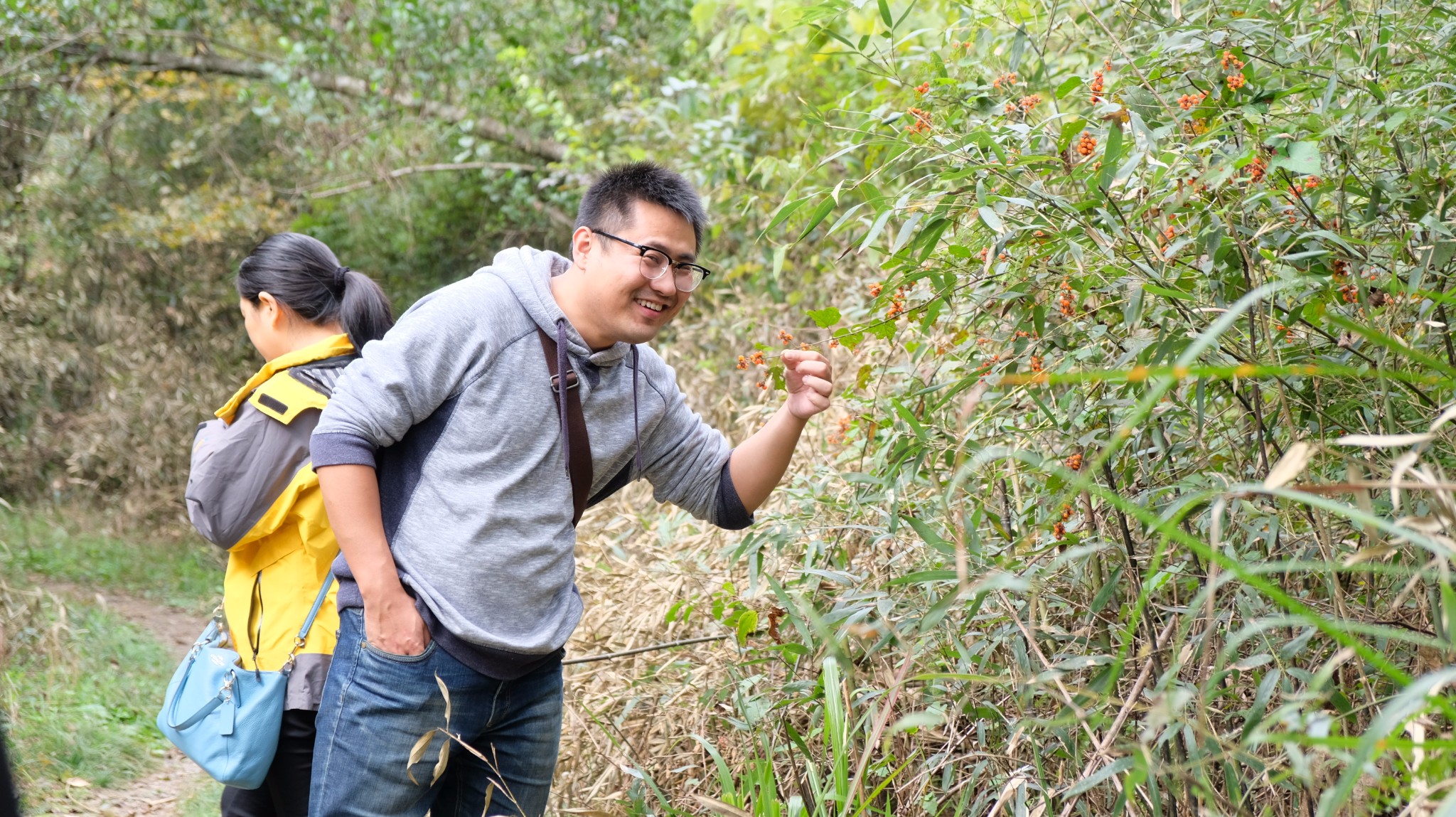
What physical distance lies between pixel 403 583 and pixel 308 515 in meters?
0.47

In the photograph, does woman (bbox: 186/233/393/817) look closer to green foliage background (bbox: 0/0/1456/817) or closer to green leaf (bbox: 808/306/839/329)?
green foliage background (bbox: 0/0/1456/817)

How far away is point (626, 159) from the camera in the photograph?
654 centimetres

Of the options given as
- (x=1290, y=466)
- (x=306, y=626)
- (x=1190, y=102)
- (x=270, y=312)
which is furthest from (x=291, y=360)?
(x=1290, y=466)

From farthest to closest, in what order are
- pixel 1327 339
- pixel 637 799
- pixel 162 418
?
pixel 162 418 → pixel 637 799 → pixel 1327 339

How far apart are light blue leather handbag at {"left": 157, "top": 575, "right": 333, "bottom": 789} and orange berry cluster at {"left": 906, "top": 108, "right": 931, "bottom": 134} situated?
1.48 meters

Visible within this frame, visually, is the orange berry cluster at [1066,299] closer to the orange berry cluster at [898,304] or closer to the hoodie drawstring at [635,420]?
the orange berry cluster at [898,304]

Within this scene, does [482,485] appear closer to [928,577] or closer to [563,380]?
[563,380]

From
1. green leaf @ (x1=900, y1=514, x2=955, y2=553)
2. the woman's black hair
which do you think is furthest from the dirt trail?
green leaf @ (x1=900, y1=514, x2=955, y2=553)

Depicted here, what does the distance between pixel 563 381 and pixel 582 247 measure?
302 millimetres

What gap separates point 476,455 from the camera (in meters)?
2.12

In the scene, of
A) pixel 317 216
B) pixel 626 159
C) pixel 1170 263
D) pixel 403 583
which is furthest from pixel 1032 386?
pixel 317 216

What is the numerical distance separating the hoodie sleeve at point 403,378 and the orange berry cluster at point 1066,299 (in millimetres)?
1027

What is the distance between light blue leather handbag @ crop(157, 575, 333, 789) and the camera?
236cm

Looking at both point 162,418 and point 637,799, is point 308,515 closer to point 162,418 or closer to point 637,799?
point 637,799
